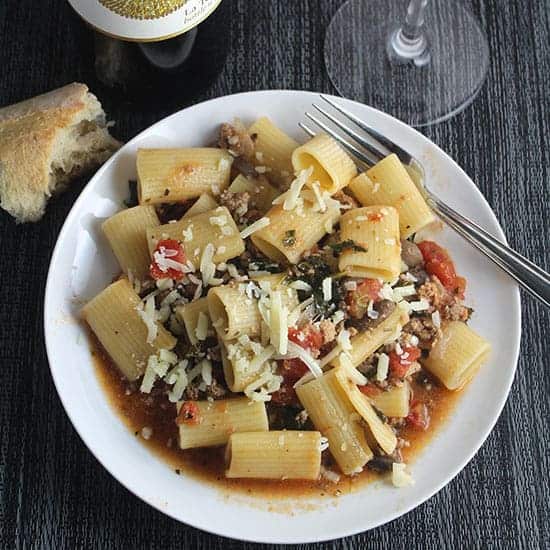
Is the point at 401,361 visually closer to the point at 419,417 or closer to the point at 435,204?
the point at 419,417

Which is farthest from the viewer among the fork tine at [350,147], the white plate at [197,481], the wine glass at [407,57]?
the wine glass at [407,57]

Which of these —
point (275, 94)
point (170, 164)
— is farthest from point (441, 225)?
point (170, 164)

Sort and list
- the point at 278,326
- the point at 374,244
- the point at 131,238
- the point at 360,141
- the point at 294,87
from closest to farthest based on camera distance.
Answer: the point at 278,326 → the point at 374,244 → the point at 131,238 → the point at 360,141 → the point at 294,87

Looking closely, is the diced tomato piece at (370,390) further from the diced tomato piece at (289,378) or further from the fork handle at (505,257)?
the fork handle at (505,257)

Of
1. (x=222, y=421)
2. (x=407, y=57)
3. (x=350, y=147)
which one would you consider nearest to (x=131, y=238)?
(x=222, y=421)

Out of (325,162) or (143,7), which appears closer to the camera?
(143,7)

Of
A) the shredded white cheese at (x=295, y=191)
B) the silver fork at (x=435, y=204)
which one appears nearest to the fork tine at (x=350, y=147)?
the silver fork at (x=435, y=204)
